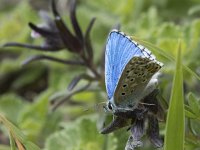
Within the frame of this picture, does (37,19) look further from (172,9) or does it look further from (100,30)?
(172,9)

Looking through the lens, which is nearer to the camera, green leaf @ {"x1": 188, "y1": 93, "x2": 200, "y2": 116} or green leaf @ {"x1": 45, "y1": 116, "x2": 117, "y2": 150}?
green leaf @ {"x1": 188, "y1": 93, "x2": 200, "y2": 116}

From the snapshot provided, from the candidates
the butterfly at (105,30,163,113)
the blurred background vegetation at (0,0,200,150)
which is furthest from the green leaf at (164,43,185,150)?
the blurred background vegetation at (0,0,200,150)

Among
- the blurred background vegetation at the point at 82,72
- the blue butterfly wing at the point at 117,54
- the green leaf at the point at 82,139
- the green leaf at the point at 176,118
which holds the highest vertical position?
the blurred background vegetation at the point at 82,72

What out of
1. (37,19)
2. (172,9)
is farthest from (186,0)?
(37,19)

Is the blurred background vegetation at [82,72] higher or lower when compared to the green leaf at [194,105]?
higher

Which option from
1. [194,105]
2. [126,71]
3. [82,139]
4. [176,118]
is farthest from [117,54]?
[82,139]

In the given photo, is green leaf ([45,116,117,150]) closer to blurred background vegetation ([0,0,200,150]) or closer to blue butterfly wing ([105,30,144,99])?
blurred background vegetation ([0,0,200,150])

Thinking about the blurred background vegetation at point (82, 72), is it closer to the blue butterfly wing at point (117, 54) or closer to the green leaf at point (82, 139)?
the green leaf at point (82, 139)

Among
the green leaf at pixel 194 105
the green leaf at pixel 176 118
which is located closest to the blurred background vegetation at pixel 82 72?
the green leaf at pixel 194 105
